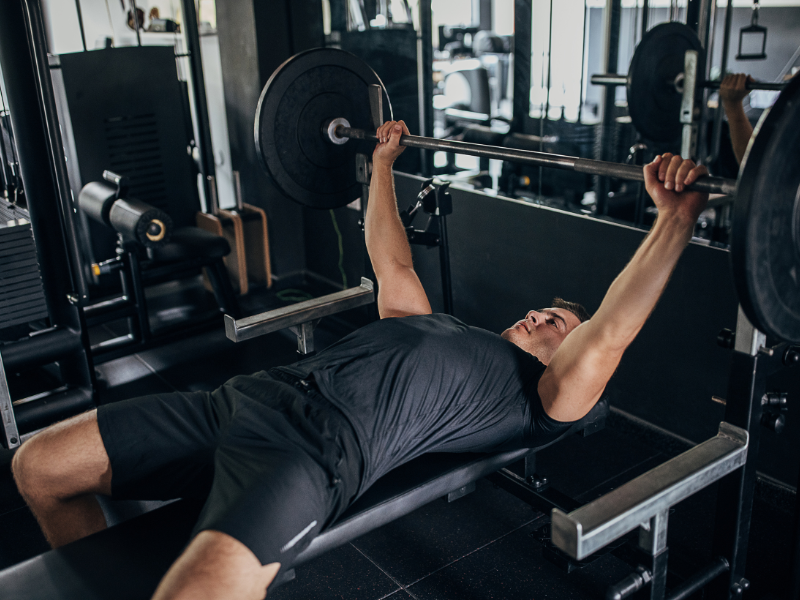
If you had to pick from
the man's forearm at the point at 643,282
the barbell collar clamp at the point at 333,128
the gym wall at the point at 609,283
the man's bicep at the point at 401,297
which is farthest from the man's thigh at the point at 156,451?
the gym wall at the point at 609,283

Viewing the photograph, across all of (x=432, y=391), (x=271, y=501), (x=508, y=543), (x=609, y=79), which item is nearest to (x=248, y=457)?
(x=271, y=501)

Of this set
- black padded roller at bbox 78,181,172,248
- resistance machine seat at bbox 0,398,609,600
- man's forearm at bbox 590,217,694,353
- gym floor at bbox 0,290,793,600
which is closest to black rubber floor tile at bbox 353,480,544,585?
gym floor at bbox 0,290,793,600

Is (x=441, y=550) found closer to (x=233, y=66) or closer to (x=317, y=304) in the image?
(x=317, y=304)

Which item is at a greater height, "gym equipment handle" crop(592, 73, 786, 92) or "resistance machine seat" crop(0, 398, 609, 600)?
"gym equipment handle" crop(592, 73, 786, 92)

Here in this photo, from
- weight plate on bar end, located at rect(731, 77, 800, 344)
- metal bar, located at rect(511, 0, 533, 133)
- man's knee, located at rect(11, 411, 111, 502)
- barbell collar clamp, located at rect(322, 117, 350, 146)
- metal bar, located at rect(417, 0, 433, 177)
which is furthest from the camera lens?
metal bar, located at rect(417, 0, 433, 177)

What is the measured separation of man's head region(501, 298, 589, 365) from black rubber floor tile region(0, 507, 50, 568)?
4.84 ft

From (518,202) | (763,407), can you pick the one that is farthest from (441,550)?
(518,202)

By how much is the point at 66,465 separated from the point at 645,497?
47.0 inches

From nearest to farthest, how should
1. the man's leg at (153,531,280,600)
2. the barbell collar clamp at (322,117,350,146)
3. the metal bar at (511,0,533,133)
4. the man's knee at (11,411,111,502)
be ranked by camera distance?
the man's leg at (153,531,280,600) < the man's knee at (11,411,111,502) < the barbell collar clamp at (322,117,350,146) < the metal bar at (511,0,533,133)

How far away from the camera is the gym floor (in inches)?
72.2

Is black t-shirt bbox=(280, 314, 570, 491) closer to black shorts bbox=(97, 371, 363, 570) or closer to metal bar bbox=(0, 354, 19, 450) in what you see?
black shorts bbox=(97, 371, 363, 570)

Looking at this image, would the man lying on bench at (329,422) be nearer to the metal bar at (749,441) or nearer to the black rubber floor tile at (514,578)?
the metal bar at (749,441)

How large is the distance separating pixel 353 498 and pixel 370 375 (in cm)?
27

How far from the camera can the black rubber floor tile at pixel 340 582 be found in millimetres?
1820
